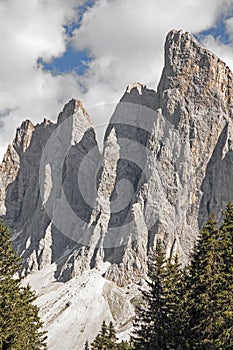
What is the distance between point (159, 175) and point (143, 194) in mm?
8269

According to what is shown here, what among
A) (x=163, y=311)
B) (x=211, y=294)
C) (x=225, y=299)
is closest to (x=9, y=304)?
(x=163, y=311)

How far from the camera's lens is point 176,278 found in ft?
102

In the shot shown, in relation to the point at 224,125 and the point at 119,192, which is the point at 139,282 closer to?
the point at 119,192

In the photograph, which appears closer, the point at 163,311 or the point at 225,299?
the point at 225,299

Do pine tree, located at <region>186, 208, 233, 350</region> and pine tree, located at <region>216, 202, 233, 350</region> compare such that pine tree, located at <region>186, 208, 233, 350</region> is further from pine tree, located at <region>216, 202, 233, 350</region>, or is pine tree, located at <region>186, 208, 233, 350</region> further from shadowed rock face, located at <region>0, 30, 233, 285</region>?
shadowed rock face, located at <region>0, 30, 233, 285</region>

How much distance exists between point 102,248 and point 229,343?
13881 cm

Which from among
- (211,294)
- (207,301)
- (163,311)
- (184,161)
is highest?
(184,161)

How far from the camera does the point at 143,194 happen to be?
158 meters

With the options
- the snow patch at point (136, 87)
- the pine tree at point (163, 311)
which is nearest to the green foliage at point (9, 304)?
the pine tree at point (163, 311)

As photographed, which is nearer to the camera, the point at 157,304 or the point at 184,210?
the point at 157,304

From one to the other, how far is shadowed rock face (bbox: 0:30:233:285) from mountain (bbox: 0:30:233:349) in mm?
335

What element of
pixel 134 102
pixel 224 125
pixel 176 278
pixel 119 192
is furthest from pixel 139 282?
pixel 176 278

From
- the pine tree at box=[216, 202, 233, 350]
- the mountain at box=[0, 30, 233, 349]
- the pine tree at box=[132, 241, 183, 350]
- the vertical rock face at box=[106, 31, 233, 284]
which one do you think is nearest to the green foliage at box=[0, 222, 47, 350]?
the pine tree at box=[132, 241, 183, 350]

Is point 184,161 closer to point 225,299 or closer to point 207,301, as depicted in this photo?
point 207,301
